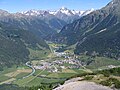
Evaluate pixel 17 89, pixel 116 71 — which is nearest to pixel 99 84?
pixel 116 71

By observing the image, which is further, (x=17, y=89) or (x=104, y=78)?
(x=17, y=89)

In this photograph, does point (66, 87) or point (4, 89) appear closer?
point (66, 87)

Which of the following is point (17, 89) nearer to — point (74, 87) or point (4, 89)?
point (4, 89)

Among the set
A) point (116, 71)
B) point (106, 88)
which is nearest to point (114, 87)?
point (106, 88)

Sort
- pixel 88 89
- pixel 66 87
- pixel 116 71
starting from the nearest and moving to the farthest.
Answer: pixel 88 89 → pixel 66 87 → pixel 116 71

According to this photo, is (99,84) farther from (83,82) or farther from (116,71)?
(116,71)

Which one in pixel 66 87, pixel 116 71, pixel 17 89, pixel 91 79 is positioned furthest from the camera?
pixel 17 89

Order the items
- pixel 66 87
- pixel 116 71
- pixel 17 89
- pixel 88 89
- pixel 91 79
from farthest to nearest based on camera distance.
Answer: pixel 17 89 < pixel 116 71 < pixel 91 79 < pixel 66 87 < pixel 88 89

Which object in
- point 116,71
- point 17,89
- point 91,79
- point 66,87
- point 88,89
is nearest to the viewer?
point 88,89
